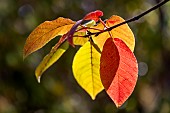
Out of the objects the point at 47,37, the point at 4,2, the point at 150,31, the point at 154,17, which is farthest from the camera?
the point at 154,17

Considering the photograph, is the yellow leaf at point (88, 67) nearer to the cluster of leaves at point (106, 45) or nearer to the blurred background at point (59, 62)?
the cluster of leaves at point (106, 45)

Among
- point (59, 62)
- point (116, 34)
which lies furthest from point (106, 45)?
point (59, 62)

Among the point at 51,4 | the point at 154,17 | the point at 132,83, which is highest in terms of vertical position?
Answer: the point at 132,83

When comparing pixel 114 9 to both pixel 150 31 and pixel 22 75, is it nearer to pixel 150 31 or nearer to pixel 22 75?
pixel 150 31

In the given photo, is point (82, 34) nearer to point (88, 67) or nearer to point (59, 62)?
point (88, 67)

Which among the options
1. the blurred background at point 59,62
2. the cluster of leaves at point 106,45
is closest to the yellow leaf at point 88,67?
the cluster of leaves at point 106,45

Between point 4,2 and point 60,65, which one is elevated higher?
point 4,2

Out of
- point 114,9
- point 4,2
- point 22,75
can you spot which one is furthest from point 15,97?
point 114,9
